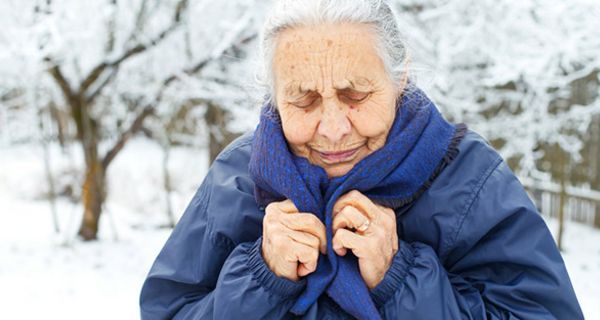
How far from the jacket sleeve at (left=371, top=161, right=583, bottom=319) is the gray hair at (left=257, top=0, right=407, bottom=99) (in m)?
0.36

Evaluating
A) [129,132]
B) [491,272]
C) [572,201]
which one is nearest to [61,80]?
[129,132]

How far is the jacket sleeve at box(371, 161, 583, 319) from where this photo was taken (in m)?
1.22

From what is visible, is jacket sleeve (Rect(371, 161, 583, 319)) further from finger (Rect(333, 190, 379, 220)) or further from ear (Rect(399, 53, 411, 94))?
ear (Rect(399, 53, 411, 94))

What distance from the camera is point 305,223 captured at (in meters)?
1.22

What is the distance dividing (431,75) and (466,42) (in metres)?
4.93

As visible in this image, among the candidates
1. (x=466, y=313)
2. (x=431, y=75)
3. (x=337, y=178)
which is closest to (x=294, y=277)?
(x=337, y=178)

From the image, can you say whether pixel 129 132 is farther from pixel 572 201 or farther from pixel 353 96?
pixel 572 201

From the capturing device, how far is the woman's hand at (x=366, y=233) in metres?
1.20

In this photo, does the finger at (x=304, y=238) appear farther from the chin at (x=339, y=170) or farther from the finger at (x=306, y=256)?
the chin at (x=339, y=170)

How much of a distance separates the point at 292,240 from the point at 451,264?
41cm

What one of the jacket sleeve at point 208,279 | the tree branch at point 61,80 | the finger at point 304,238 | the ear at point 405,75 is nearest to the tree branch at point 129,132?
the tree branch at point 61,80

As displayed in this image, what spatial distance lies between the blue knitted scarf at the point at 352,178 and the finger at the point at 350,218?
4cm

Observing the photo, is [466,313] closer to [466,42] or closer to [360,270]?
[360,270]

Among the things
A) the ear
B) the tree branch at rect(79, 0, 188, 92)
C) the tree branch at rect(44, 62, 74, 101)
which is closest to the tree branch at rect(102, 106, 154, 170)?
the tree branch at rect(79, 0, 188, 92)
